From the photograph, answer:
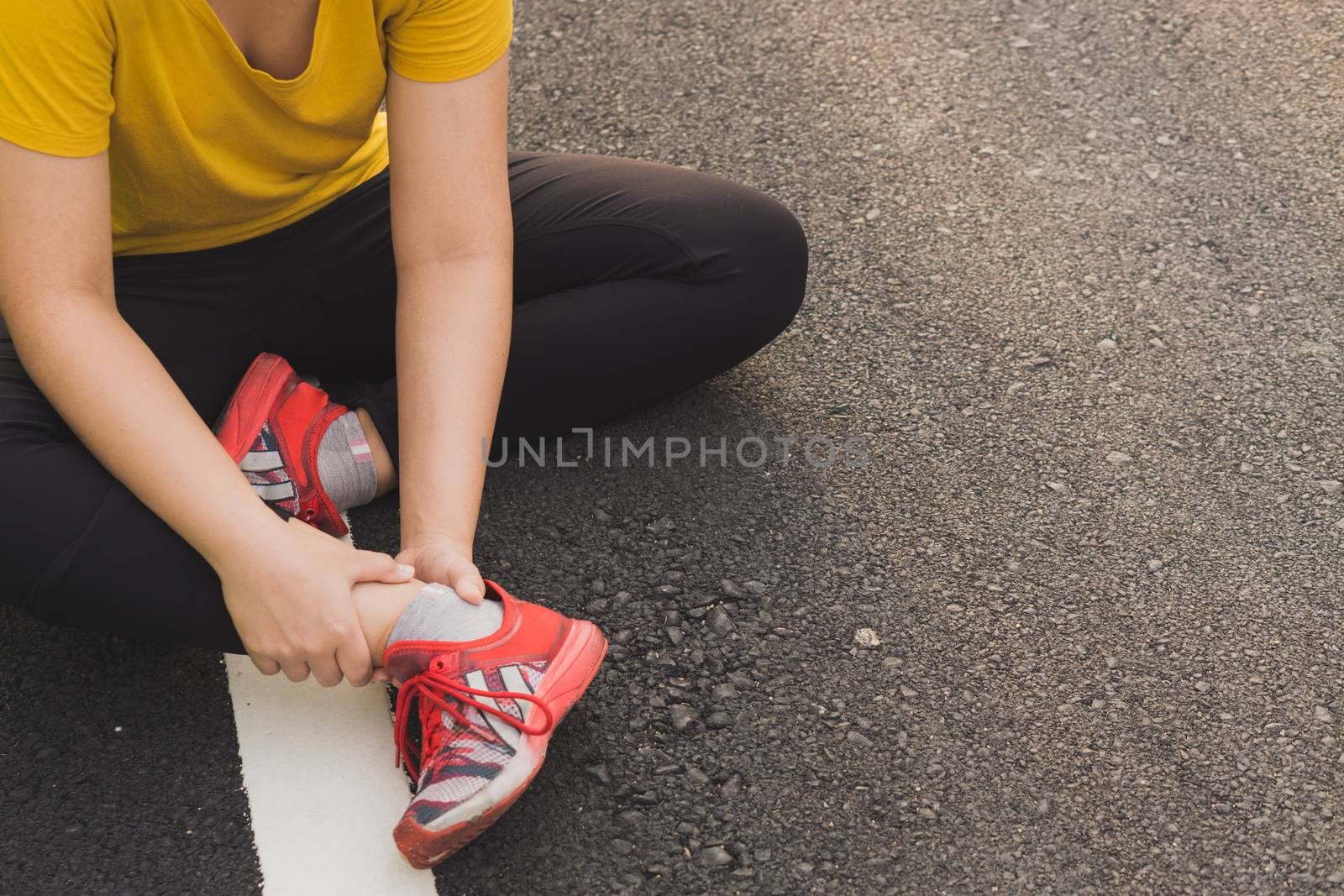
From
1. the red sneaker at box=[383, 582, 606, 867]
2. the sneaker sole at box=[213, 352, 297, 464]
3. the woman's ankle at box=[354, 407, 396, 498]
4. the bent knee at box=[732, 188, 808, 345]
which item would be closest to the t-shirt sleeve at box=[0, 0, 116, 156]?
the sneaker sole at box=[213, 352, 297, 464]

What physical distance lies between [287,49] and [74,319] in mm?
428

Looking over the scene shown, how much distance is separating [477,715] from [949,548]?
79 cm

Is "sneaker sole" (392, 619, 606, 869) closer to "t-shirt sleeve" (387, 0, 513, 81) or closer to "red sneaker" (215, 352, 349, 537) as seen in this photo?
"red sneaker" (215, 352, 349, 537)

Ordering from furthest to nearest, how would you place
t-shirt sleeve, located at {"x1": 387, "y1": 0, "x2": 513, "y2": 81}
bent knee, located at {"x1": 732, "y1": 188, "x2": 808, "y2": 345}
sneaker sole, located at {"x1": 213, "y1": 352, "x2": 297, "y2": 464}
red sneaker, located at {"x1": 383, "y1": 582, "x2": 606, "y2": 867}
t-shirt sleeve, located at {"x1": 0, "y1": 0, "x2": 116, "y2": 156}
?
bent knee, located at {"x1": 732, "y1": 188, "x2": 808, "y2": 345} → sneaker sole, located at {"x1": 213, "y1": 352, "x2": 297, "y2": 464} → t-shirt sleeve, located at {"x1": 387, "y1": 0, "x2": 513, "y2": 81} → red sneaker, located at {"x1": 383, "y1": 582, "x2": 606, "y2": 867} → t-shirt sleeve, located at {"x1": 0, "y1": 0, "x2": 116, "y2": 156}

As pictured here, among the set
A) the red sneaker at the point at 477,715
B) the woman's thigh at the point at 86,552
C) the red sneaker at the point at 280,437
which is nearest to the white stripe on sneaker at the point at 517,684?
the red sneaker at the point at 477,715

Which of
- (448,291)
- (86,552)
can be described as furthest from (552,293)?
(86,552)

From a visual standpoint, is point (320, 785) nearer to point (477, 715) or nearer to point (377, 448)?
point (477, 715)

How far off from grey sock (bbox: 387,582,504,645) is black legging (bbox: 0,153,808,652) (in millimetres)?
344

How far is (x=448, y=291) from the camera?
5.39 feet

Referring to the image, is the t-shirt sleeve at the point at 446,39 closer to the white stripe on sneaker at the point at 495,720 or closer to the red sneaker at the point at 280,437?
the red sneaker at the point at 280,437

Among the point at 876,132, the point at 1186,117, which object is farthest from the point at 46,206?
the point at 1186,117

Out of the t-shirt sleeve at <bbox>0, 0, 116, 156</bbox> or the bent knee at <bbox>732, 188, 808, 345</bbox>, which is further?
the bent knee at <bbox>732, 188, 808, 345</bbox>

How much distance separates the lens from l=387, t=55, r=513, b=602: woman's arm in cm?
158

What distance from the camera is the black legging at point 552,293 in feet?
5.79
